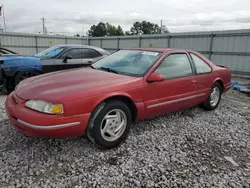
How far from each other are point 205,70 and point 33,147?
3.57 m

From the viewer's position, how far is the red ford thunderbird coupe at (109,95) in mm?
2525

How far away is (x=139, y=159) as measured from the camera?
110 inches

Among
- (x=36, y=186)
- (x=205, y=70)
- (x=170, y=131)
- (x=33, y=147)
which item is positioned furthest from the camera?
(x=205, y=70)

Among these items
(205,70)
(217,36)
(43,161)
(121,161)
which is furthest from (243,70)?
(43,161)

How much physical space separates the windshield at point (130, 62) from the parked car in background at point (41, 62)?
247 cm

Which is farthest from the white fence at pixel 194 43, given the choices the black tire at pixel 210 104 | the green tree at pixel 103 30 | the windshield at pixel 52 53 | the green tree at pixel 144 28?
the green tree at pixel 144 28

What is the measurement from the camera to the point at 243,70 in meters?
10.6

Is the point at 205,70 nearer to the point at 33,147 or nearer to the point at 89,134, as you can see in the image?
the point at 89,134

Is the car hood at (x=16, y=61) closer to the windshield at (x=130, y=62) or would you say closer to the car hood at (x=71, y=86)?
the windshield at (x=130, y=62)

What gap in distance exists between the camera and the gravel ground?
2359mm

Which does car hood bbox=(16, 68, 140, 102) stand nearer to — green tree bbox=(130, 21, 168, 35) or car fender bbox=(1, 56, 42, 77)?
car fender bbox=(1, 56, 42, 77)

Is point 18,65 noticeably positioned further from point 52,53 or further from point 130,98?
point 130,98

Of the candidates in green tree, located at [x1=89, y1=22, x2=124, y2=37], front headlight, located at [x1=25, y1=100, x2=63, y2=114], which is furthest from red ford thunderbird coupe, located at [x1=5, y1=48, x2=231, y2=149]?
green tree, located at [x1=89, y1=22, x2=124, y2=37]

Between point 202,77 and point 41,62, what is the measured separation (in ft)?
14.8
